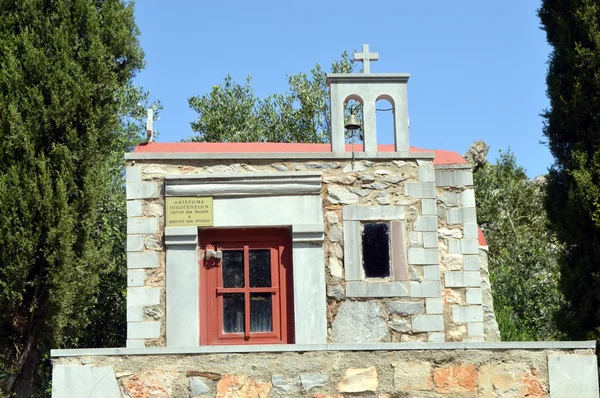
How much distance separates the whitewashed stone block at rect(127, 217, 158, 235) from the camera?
10.1 metres

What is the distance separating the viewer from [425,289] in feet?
33.7

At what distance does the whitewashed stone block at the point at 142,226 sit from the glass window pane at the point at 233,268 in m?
0.86

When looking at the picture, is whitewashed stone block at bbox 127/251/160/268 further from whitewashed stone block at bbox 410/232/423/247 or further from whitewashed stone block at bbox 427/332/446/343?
whitewashed stone block at bbox 427/332/446/343

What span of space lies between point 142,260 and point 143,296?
0.41 m

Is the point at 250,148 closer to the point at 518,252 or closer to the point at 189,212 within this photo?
the point at 189,212

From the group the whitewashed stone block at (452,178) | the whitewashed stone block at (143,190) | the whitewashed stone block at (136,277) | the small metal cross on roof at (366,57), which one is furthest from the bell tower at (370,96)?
the whitewashed stone block at (136,277)

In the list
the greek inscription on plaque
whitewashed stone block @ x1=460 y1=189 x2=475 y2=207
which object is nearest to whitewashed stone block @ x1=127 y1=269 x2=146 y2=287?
the greek inscription on plaque

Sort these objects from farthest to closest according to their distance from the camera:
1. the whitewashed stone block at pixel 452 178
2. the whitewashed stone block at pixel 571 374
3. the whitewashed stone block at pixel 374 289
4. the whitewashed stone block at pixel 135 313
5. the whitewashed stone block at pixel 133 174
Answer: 1. the whitewashed stone block at pixel 452 178
2. the whitewashed stone block at pixel 133 174
3. the whitewashed stone block at pixel 374 289
4. the whitewashed stone block at pixel 135 313
5. the whitewashed stone block at pixel 571 374

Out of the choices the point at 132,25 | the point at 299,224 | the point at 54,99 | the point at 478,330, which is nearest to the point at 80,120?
the point at 54,99

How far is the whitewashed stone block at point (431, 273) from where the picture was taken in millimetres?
10305

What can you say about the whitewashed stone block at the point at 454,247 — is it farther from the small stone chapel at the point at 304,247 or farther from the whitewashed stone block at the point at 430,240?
the whitewashed stone block at the point at 430,240

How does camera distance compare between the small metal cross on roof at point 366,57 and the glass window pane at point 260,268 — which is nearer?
the glass window pane at point 260,268

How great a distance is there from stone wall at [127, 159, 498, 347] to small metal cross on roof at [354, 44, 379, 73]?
1230 millimetres

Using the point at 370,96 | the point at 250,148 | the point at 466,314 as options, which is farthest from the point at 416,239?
the point at 250,148
